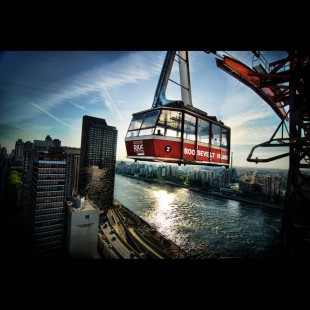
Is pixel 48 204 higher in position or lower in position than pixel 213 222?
higher

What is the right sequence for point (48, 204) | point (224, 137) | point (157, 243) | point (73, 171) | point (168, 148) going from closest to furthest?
point (168, 148)
point (224, 137)
point (157, 243)
point (48, 204)
point (73, 171)

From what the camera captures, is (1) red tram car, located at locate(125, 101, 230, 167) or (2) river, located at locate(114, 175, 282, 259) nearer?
(1) red tram car, located at locate(125, 101, 230, 167)

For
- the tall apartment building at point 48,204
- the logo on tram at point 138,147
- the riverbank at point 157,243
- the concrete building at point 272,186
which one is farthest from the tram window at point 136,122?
the concrete building at point 272,186

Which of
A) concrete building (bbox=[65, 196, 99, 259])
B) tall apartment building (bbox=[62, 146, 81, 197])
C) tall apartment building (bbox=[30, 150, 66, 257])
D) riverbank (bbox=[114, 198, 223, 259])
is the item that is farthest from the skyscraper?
concrete building (bbox=[65, 196, 99, 259])

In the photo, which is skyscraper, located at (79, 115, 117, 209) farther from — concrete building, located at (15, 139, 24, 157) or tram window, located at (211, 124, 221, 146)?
tram window, located at (211, 124, 221, 146)

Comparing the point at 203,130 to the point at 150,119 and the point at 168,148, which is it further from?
the point at 150,119

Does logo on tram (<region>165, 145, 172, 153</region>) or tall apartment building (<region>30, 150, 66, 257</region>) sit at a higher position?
logo on tram (<region>165, 145, 172, 153</region>)

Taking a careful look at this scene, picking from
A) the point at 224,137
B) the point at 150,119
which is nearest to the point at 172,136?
the point at 150,119
